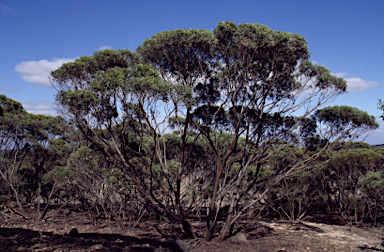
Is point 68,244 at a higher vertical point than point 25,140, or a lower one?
lower

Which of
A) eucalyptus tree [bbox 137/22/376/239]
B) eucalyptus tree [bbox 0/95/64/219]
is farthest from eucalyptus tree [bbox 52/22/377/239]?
eucalyptus tree [bbox 0/95/64/219]

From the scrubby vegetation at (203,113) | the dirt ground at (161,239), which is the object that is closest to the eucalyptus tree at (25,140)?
the scrubby vegetation at (203,113)

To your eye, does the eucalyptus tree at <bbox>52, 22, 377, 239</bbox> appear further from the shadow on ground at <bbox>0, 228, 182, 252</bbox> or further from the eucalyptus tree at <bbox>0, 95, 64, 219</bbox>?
the eucalyptus tree at <bbox>0, 95, 64, 219</bbox>

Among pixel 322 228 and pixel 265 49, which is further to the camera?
pixel 322 228

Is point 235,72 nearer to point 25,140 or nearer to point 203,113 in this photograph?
point 203,113

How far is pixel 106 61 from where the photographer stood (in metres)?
10.3

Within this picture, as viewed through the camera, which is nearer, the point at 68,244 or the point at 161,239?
the point at 68,244

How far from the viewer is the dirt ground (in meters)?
7.43

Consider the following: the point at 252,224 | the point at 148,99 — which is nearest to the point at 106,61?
the point at 148,99

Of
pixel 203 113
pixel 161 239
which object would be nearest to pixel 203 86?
pixel 203 113

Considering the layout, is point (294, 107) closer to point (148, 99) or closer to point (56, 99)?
point (148, 99)

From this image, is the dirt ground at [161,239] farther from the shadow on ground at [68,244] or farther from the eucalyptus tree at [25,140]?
the eucalyptus tree at [25,140]

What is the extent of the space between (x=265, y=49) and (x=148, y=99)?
430 cm

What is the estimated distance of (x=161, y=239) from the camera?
9453 millimetres
